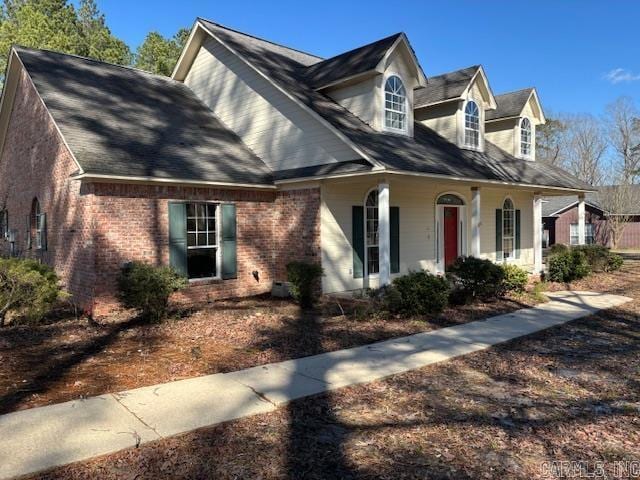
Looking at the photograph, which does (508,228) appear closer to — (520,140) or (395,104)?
(520,140)

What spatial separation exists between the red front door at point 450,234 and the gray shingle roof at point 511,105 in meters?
4.69

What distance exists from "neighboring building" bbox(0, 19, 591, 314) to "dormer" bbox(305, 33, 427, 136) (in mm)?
44

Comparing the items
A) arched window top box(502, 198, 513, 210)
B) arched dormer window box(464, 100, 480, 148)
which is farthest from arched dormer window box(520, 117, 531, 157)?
arched dormer window box(464, 100, 480, 148)

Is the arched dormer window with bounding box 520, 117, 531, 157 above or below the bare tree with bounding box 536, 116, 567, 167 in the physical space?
below

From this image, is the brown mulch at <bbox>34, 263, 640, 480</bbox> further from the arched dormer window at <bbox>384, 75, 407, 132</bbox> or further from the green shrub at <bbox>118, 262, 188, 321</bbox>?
the arched dormer window at <bbox>384, 75, 407, 132</bbox>

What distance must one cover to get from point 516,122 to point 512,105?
726 millimetres

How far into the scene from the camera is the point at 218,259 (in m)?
11.9

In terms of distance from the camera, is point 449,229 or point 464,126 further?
point 449,229

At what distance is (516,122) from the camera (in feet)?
60.6

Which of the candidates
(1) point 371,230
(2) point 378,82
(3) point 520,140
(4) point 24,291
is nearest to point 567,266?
(3) point 520,140

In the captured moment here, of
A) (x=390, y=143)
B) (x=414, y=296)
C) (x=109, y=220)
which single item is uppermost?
(x=390, y=143)

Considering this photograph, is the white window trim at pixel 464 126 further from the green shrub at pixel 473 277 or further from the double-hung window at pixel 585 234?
the double-hung window at pixel 585 234

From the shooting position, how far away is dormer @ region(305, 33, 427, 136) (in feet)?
42.1

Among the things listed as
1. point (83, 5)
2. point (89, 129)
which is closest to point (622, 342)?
point (89, 129)
